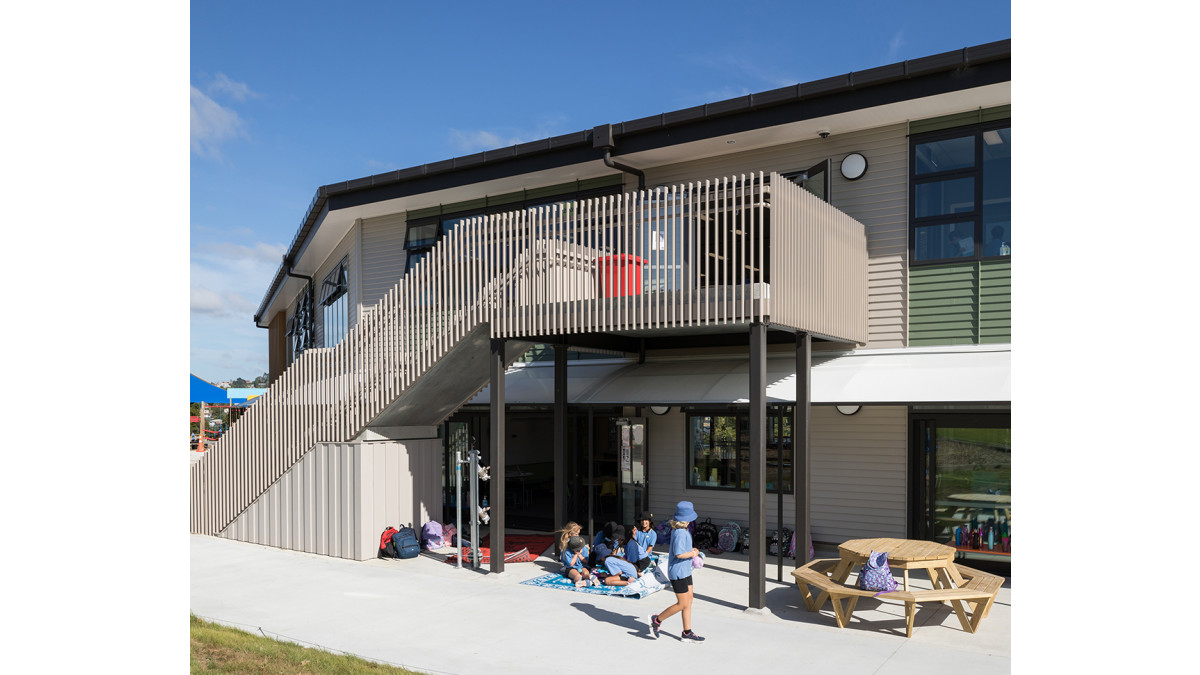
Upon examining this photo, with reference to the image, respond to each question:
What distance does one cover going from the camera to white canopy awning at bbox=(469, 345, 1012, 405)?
40.0 ft

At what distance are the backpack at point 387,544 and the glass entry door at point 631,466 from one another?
162 inches

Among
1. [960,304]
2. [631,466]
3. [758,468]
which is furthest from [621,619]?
[960,304]

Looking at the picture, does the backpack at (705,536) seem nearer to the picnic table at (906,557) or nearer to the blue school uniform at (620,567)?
the blue school uniform at (620,567)

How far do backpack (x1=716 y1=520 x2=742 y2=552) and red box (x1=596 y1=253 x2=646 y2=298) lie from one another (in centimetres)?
461

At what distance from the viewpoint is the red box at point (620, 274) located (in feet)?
40.0

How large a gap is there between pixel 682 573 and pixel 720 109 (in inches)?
311

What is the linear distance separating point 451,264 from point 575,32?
14.3 meters

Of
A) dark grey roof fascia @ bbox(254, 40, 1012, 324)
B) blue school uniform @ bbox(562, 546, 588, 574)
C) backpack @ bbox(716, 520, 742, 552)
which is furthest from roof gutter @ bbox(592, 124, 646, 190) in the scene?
blue school uniform @ bbox(562, 546, 588, 574)

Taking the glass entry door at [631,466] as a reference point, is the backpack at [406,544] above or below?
below

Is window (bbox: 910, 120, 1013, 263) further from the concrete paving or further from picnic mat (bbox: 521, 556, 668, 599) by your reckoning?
picnic mat (bbox: 521, 556, 668, 599)

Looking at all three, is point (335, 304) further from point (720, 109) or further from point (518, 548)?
point (720, 109)

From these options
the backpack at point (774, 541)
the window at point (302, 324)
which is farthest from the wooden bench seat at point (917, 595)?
the window at point (302, 324)
